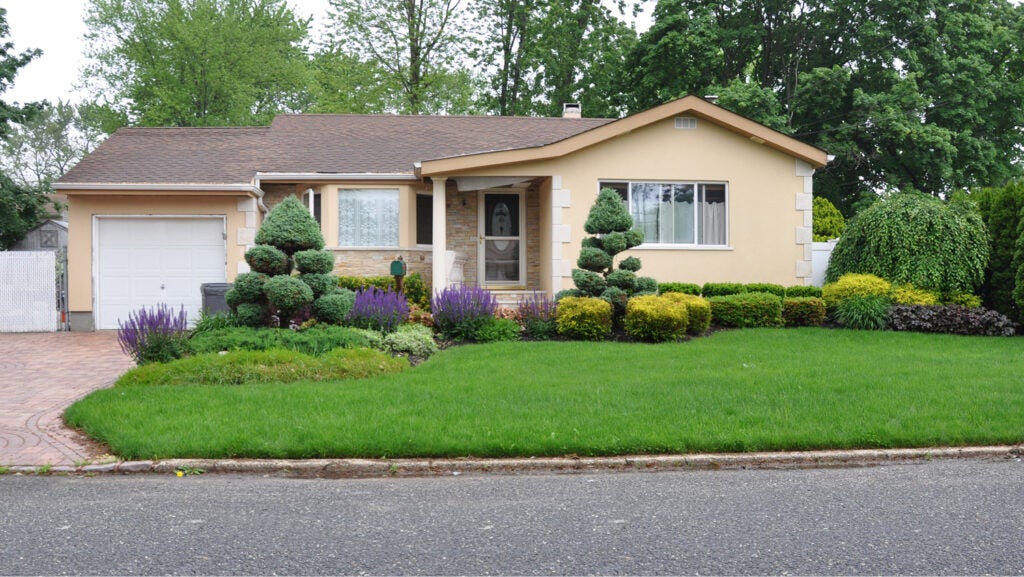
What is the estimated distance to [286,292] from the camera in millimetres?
10344

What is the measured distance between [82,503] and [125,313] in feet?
38.3

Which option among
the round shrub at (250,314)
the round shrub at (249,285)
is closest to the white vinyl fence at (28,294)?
the round shrub at (250,314)

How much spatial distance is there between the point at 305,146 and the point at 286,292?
868 cm

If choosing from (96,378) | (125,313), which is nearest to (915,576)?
(96,378)

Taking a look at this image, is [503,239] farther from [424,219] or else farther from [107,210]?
[107,210]

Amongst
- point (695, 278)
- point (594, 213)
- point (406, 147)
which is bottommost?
point (695, 278)

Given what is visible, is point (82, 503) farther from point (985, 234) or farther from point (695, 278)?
point (985, 234)

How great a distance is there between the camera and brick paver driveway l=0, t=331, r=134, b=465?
660 centimetres

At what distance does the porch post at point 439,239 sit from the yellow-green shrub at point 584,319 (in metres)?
3.38

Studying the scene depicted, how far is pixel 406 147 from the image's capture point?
717 inches

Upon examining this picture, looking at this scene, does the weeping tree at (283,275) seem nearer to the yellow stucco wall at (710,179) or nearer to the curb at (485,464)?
the curb at (485,464)

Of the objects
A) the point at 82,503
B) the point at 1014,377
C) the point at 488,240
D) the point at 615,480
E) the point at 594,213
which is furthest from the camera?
the point at 488,240

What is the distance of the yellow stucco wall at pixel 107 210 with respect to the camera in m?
15.5

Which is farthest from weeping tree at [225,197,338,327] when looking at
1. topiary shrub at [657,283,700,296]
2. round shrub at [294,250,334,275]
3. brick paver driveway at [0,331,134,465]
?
topiary shrub at [657,283,700,296]
